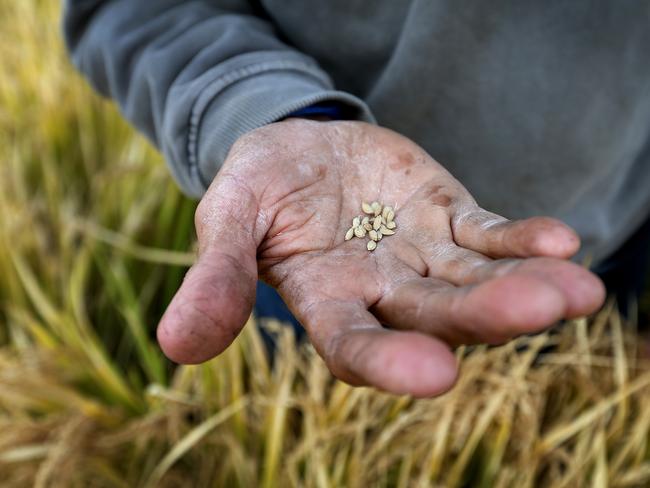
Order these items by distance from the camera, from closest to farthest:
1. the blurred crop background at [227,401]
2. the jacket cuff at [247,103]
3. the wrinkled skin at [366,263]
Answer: the wrinkled skin at [366,263] < the jacket cuff at [247,103] < the blurred crop background at [227,401]

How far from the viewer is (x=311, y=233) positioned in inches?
32.8

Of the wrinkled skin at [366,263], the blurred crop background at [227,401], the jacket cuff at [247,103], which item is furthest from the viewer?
the blurred crop background at [227,401]

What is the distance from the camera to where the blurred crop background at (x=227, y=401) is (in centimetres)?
121

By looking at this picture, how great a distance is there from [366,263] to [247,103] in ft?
1.02

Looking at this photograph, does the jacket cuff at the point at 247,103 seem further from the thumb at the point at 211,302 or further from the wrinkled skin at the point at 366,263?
the thumb at the point at 211,302

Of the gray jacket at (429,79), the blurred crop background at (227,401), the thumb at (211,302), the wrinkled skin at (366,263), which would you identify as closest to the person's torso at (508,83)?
the gray jacket at (429,79)

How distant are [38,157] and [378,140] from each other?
1.28 meters

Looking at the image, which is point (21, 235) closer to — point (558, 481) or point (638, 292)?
point (558, 481)

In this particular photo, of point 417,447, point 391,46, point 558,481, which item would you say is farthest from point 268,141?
point 558,481

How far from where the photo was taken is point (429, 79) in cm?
104

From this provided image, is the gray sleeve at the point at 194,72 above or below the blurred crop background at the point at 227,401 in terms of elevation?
above

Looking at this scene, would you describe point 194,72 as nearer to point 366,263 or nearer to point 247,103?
point 247,103

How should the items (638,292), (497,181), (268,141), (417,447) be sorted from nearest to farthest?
(268,141)
(497,181)
(417,447)
(638,292)

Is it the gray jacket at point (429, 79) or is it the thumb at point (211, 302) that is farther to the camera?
the gray jacket at point (429, 79)
